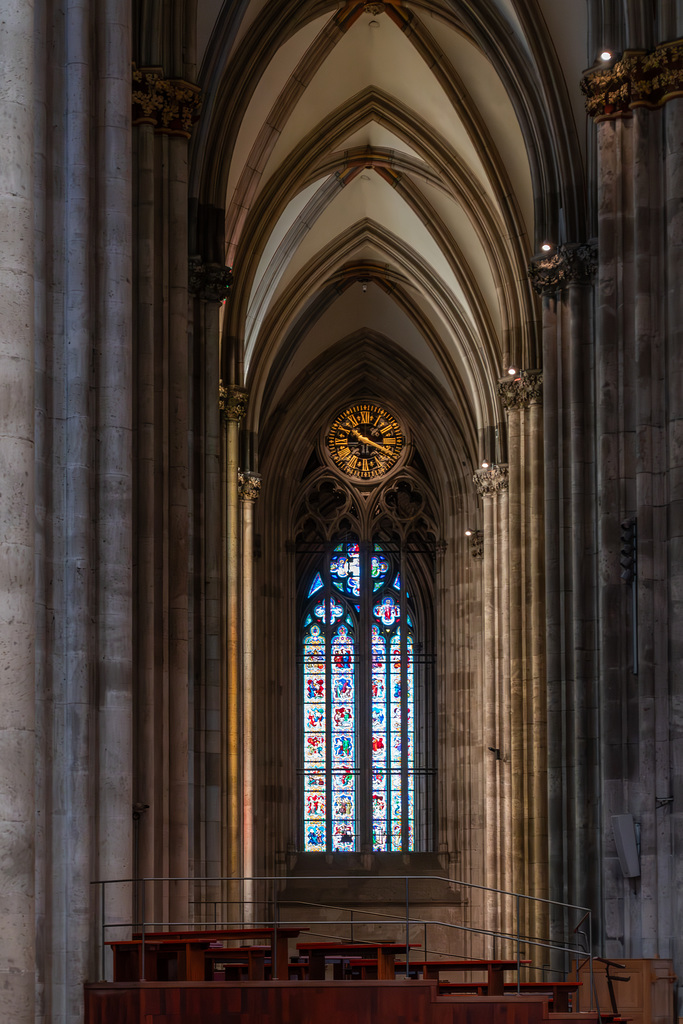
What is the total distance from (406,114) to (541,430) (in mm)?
5865

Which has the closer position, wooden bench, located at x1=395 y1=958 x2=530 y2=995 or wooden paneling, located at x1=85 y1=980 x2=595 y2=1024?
wooden paneling, located at x1=85 y1=980 x2=595 y2=1024

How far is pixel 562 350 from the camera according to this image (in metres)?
20.1

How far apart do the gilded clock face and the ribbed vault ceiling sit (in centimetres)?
264

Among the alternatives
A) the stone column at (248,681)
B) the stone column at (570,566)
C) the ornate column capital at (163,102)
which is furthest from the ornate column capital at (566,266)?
the stone column at (248,681)

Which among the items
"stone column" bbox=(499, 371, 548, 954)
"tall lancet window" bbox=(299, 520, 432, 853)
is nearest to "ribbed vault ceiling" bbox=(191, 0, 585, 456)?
"stone column" bbox=(499, 371, 548, 954)

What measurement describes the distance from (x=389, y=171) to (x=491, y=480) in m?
5.93

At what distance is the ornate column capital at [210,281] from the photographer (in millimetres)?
20127

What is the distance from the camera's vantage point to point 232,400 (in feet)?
83.4

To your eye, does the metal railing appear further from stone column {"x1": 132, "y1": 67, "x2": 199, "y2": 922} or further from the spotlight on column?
the spotlight on column

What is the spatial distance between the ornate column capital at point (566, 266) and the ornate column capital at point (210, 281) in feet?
13.3

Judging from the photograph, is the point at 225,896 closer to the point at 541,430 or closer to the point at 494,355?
the point at 541,430

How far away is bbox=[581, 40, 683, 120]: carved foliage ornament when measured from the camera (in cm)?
1552

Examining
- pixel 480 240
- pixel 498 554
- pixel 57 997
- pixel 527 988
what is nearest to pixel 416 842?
pixel 498 554

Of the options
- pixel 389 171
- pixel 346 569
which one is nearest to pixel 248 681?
pixel 346 569
